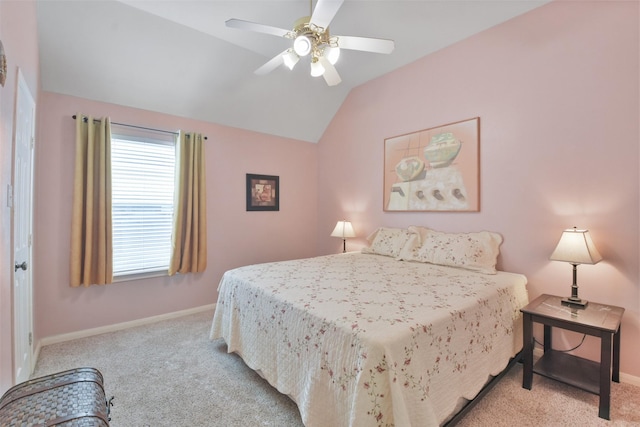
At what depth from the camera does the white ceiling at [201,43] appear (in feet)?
7.94

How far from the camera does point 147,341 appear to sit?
9.13 ft

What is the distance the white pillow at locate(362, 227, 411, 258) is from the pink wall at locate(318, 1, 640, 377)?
24 centimetres

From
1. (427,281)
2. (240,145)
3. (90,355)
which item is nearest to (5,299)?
(90,355)

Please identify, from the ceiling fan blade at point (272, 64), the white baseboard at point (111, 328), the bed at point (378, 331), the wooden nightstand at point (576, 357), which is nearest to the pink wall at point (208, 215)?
the white baseboard at point (111, 328)

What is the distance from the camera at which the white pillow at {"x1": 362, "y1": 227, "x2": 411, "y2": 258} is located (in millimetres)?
3311

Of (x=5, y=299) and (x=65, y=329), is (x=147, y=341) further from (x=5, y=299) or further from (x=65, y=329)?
(x=5, y=299)

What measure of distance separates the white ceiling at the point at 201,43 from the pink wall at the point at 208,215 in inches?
9.7

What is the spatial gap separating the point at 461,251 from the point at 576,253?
85 cm

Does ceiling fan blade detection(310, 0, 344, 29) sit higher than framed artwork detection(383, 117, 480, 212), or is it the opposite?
ceiling fan blade detection(310, 0, 344, 29)

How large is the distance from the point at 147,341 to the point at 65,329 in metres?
0.83

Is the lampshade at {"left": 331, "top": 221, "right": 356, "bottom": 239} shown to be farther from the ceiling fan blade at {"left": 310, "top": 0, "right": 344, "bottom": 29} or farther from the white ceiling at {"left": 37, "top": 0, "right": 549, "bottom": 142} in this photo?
the ceiling fan blade at {"left": 310, "top": 0, "right": 344, "bottom": 29}

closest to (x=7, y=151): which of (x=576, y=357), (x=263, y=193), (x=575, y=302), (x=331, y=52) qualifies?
Result: (x=331, y=52)

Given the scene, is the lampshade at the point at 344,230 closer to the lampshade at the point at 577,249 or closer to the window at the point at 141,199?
the window at the point at 141,199

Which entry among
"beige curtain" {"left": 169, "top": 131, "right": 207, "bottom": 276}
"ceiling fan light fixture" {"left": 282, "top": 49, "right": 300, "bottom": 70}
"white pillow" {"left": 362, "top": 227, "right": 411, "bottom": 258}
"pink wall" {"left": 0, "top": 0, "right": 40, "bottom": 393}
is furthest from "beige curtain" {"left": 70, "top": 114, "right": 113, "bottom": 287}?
"white pillow" {"left": 362, "top": 227, "right": 411, "bottom": 258}
